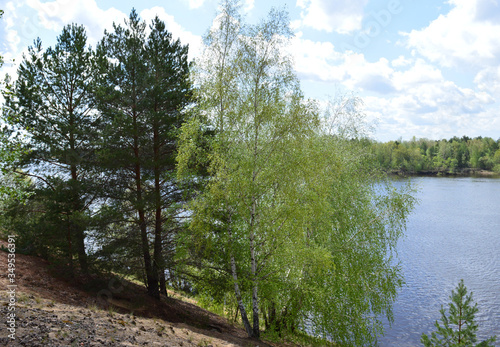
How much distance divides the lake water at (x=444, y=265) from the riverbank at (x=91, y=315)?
7329mm

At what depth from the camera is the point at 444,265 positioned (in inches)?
848

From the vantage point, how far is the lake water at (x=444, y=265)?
15336 mm

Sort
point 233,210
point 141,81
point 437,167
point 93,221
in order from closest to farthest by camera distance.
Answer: point 233,210 < point 93,221 < point 141,81 < point 437,167

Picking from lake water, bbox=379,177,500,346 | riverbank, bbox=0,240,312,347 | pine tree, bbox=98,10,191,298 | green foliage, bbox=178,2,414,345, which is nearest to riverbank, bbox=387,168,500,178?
lake water, bbox=379,177,500,346

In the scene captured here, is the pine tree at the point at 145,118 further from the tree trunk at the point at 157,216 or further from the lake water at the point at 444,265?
the lake water at the point at 444,265

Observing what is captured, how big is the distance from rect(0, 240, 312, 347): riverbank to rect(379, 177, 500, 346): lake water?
24.0ft

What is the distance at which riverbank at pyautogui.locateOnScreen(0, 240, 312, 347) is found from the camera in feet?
20.3

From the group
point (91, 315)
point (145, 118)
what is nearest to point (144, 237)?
point (145, 118)

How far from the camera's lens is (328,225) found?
38.3 feet

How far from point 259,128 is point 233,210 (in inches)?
97.5

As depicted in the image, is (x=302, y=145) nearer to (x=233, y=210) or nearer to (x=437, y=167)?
(x=233, y=210)

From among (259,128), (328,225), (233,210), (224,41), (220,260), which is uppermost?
(224,41)

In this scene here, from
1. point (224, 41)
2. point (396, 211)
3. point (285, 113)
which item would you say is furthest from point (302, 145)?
point (396, 211)

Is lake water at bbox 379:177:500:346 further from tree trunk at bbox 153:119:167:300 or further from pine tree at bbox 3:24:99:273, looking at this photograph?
pine tree at bbox 3:24:99:273
